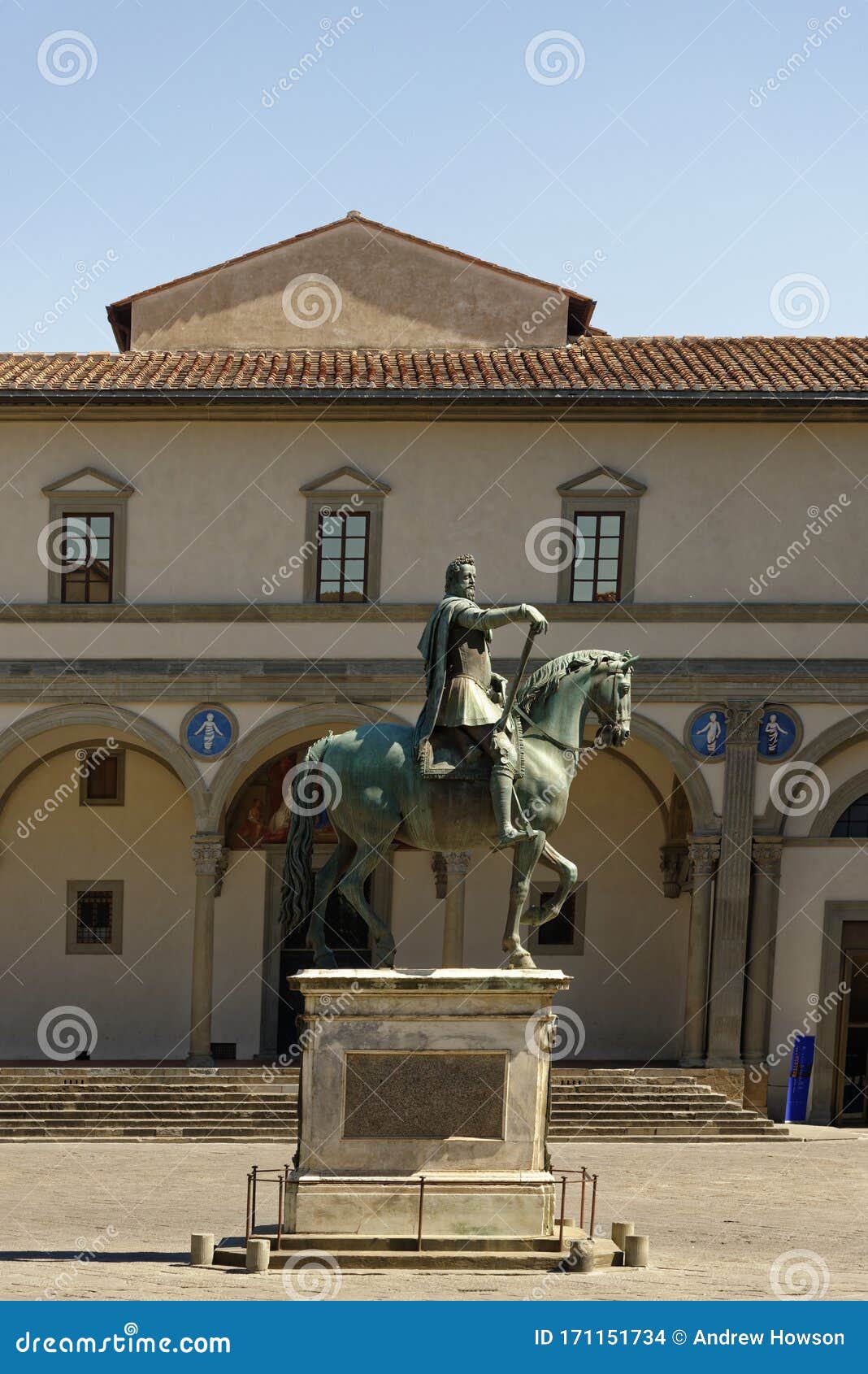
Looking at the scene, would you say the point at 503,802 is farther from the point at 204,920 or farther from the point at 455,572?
the point at 204,920

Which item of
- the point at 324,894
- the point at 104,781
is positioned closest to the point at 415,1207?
the point at 324,894

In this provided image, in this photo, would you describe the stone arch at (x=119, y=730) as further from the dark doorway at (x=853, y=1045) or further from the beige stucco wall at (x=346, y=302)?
the dark doorway at (x=853, y=1045)

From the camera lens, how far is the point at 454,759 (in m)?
14.9

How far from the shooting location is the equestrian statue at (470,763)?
584 inches

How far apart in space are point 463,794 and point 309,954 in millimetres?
14516

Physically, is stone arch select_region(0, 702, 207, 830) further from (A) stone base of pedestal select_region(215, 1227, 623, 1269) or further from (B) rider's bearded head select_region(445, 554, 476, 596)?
(A) stone base of pedestal select_region(215, 1227, 623, 1269)

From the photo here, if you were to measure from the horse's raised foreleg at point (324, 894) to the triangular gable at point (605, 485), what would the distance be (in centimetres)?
1226

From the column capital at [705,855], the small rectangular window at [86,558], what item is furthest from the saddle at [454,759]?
the small rectangular window at [86,558]

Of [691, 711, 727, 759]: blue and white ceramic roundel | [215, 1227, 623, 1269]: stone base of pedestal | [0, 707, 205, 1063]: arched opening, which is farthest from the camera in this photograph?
[0, 707, 205, 1063]: arched opening

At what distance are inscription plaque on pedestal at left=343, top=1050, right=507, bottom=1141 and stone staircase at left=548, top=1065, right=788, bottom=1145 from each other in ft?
33.1

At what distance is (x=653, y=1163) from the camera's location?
72.0 ft

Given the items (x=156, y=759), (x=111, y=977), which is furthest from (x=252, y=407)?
(x=111, y=977)

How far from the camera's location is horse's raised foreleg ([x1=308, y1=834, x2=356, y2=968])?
1520 cm

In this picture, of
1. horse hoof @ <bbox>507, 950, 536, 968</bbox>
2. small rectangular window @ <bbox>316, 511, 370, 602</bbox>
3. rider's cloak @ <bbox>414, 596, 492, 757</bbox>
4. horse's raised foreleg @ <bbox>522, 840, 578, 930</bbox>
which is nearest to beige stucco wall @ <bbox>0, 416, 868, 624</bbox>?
small rectangular window @ <bbox>316, 511, 370, 602</bbox>
